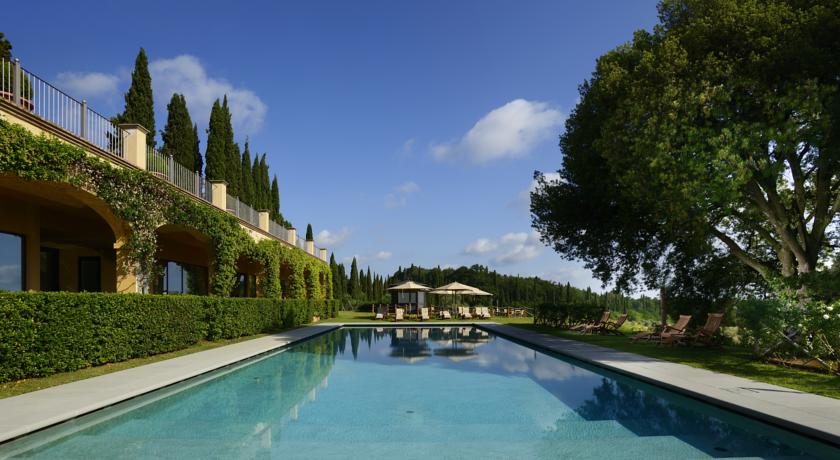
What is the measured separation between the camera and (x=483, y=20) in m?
16.1

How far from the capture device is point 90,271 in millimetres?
19031

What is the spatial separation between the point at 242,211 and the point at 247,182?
1191 centimetres

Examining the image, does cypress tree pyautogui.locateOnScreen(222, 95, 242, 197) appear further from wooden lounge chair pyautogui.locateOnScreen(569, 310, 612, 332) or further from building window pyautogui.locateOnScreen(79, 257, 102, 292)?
wooden lounge chair pyautogui.locateOnScreen(569, 310, 612, 332)

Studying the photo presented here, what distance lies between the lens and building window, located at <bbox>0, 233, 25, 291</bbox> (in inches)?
472

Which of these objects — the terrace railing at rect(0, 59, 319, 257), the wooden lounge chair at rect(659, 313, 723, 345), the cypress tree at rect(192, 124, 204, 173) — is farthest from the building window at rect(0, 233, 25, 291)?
the wooden lounge chair at rect(659, 313, 723, 345)

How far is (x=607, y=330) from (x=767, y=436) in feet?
48.1

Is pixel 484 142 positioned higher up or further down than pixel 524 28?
further down

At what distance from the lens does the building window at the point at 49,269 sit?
1695cm

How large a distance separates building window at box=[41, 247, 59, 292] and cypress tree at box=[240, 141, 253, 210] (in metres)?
13.3

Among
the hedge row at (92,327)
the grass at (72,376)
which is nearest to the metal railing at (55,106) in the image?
the hedge row at (92,327)

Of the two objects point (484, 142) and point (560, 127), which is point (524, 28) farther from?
point (560, 127)

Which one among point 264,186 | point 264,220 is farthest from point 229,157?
point 264,186

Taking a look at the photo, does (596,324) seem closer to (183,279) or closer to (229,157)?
(183,279)

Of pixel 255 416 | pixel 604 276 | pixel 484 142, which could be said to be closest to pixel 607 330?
pixel 604 276
